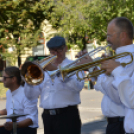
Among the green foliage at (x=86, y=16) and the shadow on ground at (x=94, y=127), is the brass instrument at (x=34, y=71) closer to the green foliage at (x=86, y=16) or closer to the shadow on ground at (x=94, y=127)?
the shadow on ground at (x=94, y=127)

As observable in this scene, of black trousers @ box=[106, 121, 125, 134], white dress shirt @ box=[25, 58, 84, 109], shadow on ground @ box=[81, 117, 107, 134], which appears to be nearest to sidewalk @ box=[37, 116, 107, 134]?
shadow on ground @ box=[81, 117, 107, 134]

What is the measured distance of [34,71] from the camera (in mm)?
3285

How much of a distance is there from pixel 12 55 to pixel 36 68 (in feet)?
35.0

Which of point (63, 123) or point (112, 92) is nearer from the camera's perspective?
point (112, 92)

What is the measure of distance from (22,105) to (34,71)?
48 centimetres

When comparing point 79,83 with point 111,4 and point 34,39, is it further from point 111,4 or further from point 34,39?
point 111,4

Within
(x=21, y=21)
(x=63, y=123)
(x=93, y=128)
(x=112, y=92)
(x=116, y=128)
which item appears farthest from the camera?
(x=21, y=21)

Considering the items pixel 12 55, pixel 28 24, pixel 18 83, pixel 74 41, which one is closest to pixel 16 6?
pixel 28 24

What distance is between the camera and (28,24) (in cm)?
1373

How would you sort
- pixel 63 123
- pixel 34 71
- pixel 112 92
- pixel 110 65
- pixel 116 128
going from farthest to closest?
1. pixel 63 123
2. pixel 34 71
3. pixel 116 128
4. pixel 112 92
5. pixel 110 65

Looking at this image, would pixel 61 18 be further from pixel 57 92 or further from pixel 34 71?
pixel 34 71

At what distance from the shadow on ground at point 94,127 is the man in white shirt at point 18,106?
3.00 m

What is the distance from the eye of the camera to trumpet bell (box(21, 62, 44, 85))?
128 inches

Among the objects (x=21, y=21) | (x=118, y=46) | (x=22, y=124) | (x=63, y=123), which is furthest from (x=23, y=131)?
(x=21, y=21)
